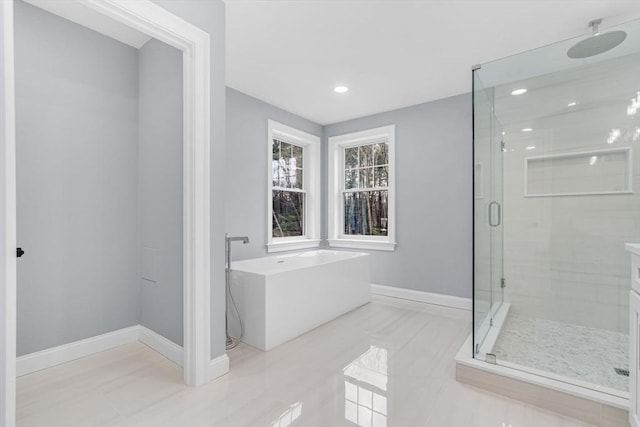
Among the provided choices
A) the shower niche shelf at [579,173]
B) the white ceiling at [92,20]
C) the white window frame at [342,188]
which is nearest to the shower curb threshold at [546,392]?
the shower niche shelf at [579,173]

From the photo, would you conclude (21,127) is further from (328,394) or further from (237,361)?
(328,394)

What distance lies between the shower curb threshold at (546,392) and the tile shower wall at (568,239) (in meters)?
1.26

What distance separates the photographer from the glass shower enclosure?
7.25 feet

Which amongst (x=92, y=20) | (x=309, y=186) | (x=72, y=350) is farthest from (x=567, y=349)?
(x=92, y=20)

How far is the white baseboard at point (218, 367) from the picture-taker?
1861 millimetres

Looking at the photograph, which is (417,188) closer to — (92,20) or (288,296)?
(288,296)

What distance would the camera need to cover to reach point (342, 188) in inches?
172

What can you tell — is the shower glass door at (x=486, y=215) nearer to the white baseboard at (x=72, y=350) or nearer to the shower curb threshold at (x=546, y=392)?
the shower curb threshold at (x=546, y=392)

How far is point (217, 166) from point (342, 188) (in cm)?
265

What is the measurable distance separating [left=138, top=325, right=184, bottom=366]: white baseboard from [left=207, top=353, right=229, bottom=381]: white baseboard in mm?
326

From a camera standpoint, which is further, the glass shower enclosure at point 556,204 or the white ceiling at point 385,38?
the glass shower enclosure at point 556,204

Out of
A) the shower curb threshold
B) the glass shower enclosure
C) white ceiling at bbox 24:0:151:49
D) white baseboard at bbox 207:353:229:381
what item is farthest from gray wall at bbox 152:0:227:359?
the glass shower enclosure

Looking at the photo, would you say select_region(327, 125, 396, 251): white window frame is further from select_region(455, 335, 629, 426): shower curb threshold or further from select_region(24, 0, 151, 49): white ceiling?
select_region(24, 0, 151, 49): white ceiling

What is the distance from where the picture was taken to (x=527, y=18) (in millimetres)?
2016
